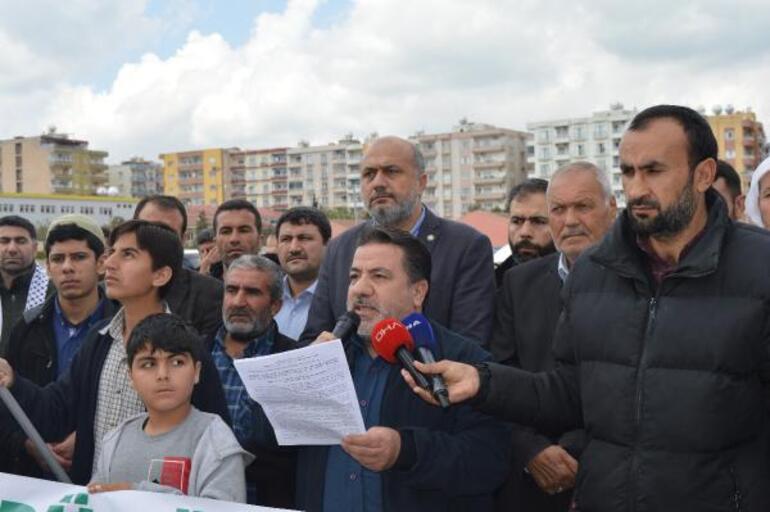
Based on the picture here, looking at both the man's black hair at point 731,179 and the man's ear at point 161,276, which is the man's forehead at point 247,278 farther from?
the man's black hair at point 731,179

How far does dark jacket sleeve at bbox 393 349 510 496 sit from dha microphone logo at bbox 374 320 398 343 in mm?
403

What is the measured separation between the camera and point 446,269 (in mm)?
4523

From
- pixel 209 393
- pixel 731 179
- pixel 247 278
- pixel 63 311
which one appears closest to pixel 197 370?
pixel 209 393

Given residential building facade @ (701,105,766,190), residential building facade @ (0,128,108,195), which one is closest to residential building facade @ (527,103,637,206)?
residential building facade @ (701,105,766,190)

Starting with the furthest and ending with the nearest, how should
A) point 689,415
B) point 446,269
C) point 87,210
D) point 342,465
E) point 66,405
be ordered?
point 87,210 < point 446,269 < point 66,405 < point 342,465 < point 689,415

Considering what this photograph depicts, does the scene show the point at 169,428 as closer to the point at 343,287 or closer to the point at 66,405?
the point at 66,405

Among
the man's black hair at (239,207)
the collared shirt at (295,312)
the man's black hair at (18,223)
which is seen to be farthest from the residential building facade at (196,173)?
the collared shirt at (295,312)

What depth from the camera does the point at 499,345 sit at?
14.5 feet

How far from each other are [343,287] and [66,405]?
1.38m

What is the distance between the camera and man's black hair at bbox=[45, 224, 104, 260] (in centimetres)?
533

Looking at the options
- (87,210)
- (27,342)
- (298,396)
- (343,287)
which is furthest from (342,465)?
(87,210)

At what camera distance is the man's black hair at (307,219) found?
648 centimetres

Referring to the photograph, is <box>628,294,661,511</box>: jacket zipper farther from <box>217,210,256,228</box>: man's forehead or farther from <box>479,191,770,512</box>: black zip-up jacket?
<box>217,210,256,228</box>: man's forehead

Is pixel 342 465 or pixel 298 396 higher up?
pixel 298 396
